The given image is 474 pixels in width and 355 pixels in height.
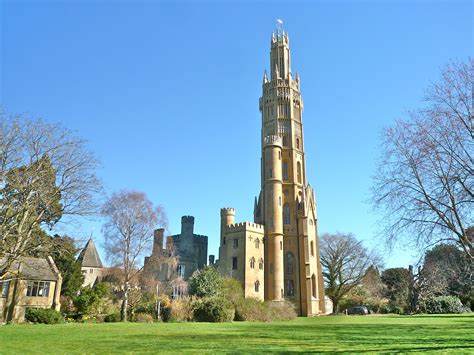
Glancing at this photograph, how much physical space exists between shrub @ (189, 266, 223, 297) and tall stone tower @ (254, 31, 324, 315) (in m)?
14.8

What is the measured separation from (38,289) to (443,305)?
153 ft

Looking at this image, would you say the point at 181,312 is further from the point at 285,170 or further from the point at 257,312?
the point at 285,170

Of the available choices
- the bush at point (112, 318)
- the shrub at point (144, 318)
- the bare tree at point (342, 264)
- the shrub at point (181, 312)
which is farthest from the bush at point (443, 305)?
the bush at point (112, 318)

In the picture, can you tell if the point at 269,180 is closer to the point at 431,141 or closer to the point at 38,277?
the point at 38,277

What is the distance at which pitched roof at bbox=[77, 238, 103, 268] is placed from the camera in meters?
64.1

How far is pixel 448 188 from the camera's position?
15445 millimetres

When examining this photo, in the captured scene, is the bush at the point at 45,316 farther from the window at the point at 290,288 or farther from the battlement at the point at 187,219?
the battlement at the point at 187,219

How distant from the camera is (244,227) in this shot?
5253 cm

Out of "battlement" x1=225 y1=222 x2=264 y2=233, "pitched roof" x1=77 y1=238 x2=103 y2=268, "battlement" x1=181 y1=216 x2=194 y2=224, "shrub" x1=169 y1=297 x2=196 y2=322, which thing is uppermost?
"battlement" x1=181 y1=216 x2=194 y2=224

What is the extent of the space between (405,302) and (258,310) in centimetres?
2739

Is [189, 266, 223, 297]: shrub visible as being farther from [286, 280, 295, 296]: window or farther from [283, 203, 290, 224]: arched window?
[283, 203, 290, 224]: arched window

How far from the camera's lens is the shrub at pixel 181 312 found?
Result: 35.2 m

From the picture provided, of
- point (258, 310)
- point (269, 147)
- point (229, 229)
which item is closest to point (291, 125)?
point (269, 147)

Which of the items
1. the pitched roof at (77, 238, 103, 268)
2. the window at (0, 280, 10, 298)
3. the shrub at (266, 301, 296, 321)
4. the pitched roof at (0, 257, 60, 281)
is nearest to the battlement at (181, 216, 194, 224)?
the pitched roof at (77, 238, 103, 268)
